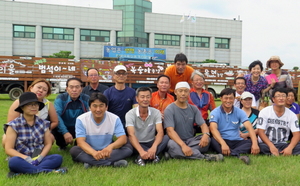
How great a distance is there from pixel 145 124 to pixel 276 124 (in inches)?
87.1

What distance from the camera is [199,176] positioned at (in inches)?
155

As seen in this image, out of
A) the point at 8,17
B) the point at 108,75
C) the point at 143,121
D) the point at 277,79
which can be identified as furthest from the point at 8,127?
the point at 8,17

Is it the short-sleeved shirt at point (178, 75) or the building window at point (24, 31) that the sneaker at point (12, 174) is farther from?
the building window at point (24, 31)

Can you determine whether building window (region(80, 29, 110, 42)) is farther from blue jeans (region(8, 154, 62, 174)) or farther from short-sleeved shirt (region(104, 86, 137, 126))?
blue jeans (region(8, 154, 62, 174))

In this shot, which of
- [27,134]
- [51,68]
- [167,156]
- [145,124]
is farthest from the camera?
[51,68]

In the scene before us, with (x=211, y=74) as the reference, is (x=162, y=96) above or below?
below

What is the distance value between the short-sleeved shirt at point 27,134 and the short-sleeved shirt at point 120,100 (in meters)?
1.69

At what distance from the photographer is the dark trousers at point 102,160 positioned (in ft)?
14.5

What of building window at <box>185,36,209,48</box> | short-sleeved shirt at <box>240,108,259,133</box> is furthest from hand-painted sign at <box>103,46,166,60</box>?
short-sleeved shirt at <box>240,108,259,133</box>

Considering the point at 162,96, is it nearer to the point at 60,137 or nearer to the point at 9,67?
the point at 60,137

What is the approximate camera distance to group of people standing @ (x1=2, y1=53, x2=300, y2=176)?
4.21m

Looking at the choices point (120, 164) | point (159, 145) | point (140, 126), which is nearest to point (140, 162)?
point (120, 164)

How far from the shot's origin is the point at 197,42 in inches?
2055

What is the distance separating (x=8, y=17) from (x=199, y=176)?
45.3 meters
